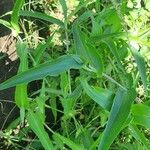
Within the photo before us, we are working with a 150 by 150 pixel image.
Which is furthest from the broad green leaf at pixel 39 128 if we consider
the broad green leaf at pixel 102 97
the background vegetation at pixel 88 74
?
the broad green leaf at pixel 102 97

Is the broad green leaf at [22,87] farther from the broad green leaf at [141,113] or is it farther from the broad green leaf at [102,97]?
the broad green leaf at [141,113]

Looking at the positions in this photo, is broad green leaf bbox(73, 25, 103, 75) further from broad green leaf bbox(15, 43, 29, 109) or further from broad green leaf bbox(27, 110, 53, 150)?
broad green leaf bbox(27, 110, 53, 150)

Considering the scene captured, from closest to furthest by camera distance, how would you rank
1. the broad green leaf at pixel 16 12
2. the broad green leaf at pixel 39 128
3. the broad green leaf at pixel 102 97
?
the broad green leaf at pixel 102 97 → the broad green leaf at pixel 16 12 → the broad green leaf at pixel 39 128

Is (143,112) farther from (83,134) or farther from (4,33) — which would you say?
(4,33)

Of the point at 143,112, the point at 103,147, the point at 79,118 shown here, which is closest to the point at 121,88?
the point at 143,112

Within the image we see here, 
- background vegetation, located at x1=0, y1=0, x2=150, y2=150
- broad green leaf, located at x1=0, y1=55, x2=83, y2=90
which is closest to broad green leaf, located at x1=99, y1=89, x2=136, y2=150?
background vegetation, located at x1=0, y1=0, x2=150, y2=150

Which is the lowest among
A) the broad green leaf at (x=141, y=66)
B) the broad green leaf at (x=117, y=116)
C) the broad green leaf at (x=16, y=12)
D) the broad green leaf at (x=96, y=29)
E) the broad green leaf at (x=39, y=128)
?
the broad green leaf at (x=39, y=128)

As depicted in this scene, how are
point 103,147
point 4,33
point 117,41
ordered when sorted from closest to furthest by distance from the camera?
point 103,147, point 117,41, point 4,33
